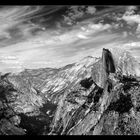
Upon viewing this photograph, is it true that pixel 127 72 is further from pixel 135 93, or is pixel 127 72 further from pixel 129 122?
pixel 129 122

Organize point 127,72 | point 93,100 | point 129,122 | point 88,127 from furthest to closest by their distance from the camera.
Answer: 1. point 127,72
2. point 93,100
3. point 88,127
4. point 129,122

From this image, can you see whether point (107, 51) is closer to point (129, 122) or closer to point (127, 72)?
point (127, 72)

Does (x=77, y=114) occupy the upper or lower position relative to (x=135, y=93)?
lower

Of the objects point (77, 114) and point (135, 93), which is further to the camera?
point (77, 114)

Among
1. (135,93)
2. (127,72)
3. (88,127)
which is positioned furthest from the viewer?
(127,72)
